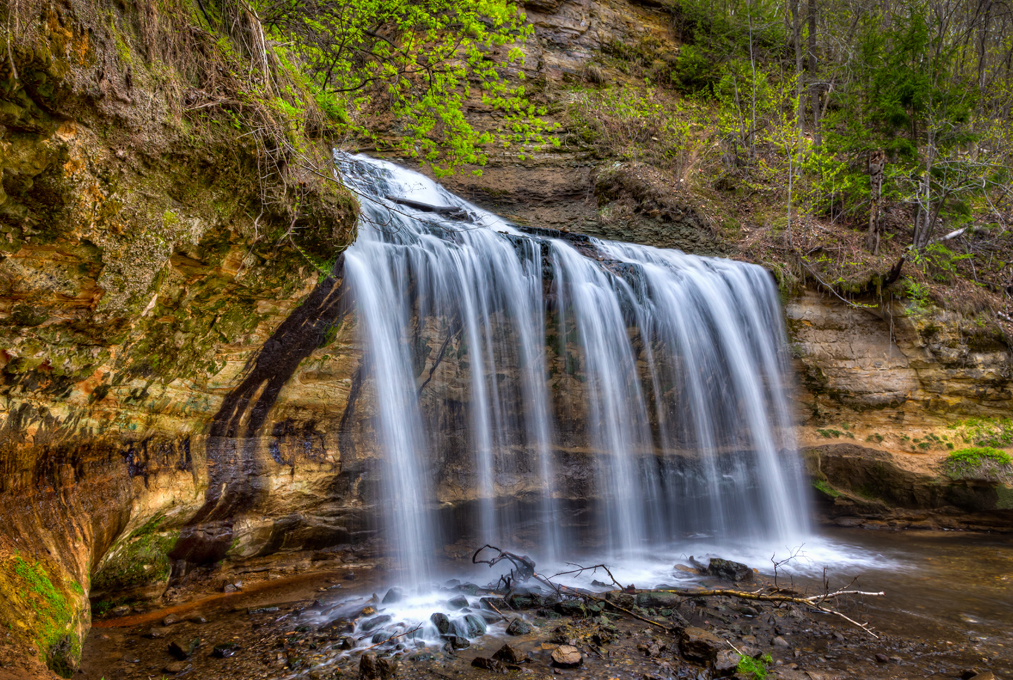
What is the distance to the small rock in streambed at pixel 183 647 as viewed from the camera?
365 cm

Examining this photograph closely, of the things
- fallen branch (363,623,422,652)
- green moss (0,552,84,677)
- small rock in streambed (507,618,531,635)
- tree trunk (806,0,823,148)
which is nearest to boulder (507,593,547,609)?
small rock in streambed (507,618,531,635)

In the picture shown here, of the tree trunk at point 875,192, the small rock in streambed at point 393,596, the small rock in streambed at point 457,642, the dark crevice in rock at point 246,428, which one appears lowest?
the small rock in streambed at point 457,642

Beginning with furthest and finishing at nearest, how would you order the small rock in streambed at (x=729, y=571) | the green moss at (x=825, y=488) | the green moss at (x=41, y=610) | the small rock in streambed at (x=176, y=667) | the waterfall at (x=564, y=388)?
the green moss at (x=825, y=488), the waterfall at (x=564, y=388), the small rock in streambed at (x=729, y=571), the small rock in streambed at (x=176, y=667), the green moss at (x=41, y=610)

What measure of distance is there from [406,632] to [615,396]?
418 cm

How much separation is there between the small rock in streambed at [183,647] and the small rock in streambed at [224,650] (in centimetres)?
15

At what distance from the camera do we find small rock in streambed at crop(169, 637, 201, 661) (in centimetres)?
365

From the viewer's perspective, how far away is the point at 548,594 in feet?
16.0

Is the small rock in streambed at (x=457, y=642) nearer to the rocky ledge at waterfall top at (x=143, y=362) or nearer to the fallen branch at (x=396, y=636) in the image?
the fallen branch at (x=396, y=636)

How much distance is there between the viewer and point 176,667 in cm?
351

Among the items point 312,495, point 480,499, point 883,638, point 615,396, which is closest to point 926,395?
point 615,396

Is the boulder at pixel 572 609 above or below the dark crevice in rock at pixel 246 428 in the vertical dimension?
below

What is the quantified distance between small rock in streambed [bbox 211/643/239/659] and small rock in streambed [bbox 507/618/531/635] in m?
1.97

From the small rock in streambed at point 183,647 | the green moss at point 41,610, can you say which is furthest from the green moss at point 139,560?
the green moss at point 41,610

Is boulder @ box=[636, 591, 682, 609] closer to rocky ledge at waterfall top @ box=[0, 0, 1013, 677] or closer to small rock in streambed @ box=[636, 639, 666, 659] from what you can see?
small rock in streambed @ box=[636, 639, 666, 659]
